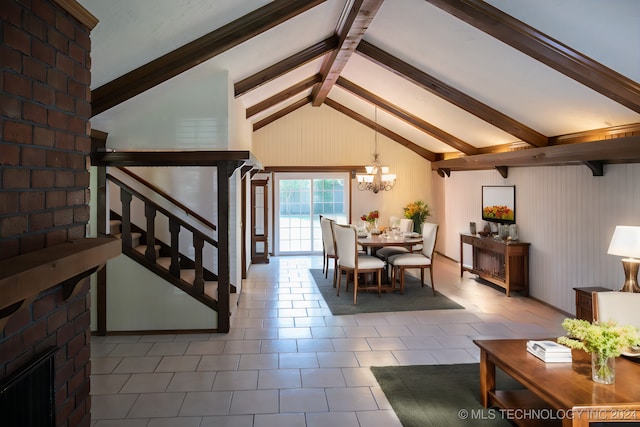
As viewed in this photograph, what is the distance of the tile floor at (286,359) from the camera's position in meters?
3.45

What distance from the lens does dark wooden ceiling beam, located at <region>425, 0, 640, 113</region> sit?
4094 mm

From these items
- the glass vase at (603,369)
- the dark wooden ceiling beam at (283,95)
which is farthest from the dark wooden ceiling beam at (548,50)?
the dark wooden ceiling beam at (283,95)

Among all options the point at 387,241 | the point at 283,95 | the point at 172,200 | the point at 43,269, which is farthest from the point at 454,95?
the point at 43,269

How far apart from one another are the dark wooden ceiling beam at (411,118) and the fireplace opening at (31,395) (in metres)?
7.46

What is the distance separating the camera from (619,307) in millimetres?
3523

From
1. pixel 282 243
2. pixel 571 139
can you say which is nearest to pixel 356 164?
pixel 282 243

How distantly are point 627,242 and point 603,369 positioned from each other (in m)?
2.22

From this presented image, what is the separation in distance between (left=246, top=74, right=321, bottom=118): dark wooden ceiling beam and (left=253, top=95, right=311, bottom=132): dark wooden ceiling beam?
1.70m

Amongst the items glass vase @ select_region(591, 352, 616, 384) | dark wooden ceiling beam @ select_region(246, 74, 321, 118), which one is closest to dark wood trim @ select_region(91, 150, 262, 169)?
dark wooden ceiling beam @ select_region(246, 74, 321, 118)

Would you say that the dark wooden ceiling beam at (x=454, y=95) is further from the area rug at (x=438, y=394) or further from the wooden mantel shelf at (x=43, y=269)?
the wooden mantel shelf at (x=43, y=269)

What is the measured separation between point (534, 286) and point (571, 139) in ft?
7.72

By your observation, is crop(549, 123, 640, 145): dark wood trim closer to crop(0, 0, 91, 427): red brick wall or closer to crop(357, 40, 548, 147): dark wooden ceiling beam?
crop(357, 40, 548, 147): dark wooden ceiling beam

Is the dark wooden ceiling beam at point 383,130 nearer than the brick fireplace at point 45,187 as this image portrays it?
No

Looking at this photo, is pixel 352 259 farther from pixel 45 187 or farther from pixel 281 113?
pixel 45 187
